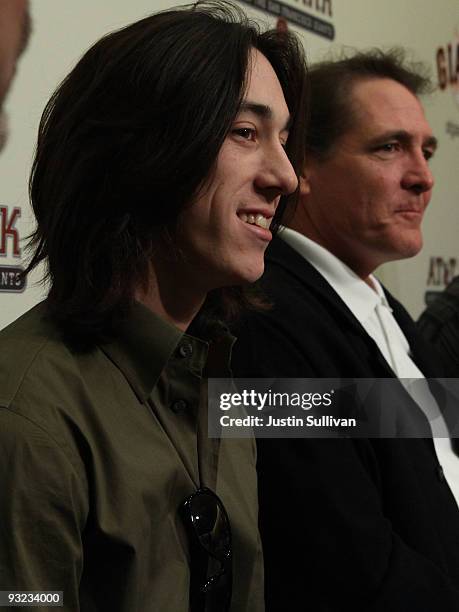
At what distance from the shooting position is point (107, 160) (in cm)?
93

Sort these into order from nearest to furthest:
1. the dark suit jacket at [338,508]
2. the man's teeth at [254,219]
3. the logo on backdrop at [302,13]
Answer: the man's teeth at [254,219] < the dark suit jacket at [338,508] < the logo on backdrop at [302,13]

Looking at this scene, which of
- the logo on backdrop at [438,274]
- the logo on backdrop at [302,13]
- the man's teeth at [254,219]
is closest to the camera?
the man's teeth at [254,219]

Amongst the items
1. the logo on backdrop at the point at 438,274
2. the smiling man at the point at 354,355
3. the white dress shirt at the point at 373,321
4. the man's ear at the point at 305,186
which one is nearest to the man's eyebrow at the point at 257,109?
the smiling man at the point at 354,355

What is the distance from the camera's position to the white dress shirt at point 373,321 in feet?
4.89

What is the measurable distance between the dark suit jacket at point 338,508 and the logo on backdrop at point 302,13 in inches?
27.7

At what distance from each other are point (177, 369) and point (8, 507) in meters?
0.25

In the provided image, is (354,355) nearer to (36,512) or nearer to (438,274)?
Result: (36,512)

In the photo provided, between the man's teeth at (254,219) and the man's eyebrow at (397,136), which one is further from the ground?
the man's eyebrow at (397,136)

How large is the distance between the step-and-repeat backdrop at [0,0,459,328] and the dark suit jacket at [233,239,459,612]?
36 cm

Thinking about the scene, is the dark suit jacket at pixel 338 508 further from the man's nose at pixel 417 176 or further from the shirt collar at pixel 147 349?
the man's nose at pixel 417 176

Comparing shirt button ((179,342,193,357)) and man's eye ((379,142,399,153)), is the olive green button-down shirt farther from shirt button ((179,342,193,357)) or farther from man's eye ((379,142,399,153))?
man's eye ((379,142,399,153))

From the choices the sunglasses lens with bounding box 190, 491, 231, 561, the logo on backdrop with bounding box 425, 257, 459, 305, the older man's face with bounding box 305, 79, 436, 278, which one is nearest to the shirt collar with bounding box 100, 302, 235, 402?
the sunglasses lens with bounding box 190, 491, 231, 561

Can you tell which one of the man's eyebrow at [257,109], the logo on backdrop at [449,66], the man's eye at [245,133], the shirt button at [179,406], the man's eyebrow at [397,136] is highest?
the logo on backdrop at [449,66]

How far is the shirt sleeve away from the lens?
2.46 feet
